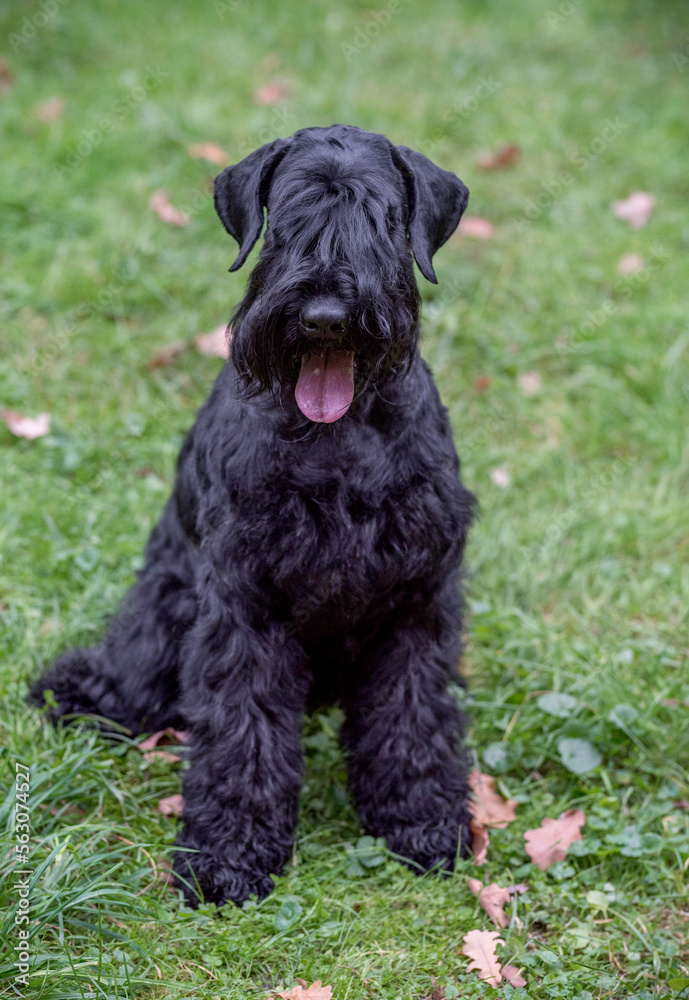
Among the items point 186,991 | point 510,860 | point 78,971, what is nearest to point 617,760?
point 510,860

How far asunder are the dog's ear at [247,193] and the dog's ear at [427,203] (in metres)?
0.34

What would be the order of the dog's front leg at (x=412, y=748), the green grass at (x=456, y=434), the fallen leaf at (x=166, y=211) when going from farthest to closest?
the fallen leaf at (x=166, y=211) < the dog's front leg at (x=412, y=748) < the green grass at (x=456, y=434)

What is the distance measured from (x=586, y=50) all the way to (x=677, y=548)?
474 centimetres

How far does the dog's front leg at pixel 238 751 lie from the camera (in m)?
2.98

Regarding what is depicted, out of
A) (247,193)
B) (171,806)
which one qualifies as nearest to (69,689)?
(171,806)

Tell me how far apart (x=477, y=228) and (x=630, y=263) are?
0.90m

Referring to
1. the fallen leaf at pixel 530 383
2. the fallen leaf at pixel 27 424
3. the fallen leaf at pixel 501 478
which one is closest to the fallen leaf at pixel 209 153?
the fallen leaf at pixel 27 424

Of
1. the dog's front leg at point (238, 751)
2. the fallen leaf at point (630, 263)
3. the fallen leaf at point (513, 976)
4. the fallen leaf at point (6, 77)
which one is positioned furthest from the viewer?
the fallen leaf at point (6, 77)

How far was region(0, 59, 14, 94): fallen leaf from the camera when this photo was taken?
269 inches

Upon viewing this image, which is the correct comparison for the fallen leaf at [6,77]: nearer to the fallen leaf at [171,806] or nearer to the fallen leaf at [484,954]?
the fallen leaf at [171,806]

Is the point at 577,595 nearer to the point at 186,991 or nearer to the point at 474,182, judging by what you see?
the point at 186,991

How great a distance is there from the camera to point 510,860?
3186 millimetres
